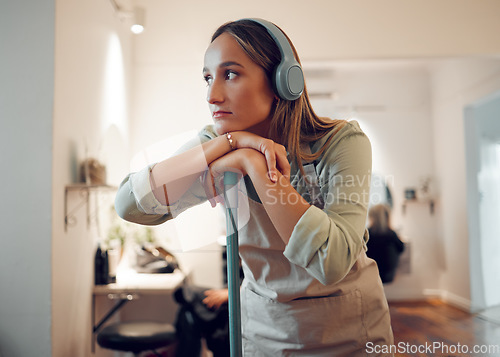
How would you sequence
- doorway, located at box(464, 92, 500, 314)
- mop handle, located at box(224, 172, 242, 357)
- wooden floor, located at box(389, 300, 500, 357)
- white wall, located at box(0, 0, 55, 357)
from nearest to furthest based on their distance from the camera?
mop handle, located at box(224, 172, 242, 357) < wooden floor, located at box(389, 300, 500, 357) < white wall, located at box(0, 0, 55, 357) < doorway, located at box(464, 92, 500, 314)

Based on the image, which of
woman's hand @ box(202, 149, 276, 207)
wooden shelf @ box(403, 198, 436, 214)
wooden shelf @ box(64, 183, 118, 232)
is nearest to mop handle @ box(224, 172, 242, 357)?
woman's hand @ box(202, 149, 276, 207)

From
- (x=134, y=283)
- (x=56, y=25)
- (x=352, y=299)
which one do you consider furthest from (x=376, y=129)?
(x=352, y=299)

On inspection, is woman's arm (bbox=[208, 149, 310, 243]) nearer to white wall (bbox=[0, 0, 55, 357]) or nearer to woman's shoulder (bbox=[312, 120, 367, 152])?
woman's shoulder (bbox=[312, 120, 367, 152])

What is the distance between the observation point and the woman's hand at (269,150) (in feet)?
1.48

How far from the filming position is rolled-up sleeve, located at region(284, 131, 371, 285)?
447mm

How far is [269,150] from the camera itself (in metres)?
0.45

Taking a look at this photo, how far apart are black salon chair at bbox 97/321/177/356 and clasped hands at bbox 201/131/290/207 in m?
1.44

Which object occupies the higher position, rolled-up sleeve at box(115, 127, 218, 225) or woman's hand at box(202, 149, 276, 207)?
woman's hand at box(202, 149, 276, 207)

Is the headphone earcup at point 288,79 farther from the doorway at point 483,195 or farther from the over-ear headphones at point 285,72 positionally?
the doorway at point 483,195

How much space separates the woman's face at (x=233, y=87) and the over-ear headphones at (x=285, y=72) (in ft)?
0.05

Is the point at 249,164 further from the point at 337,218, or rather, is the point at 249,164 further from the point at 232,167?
the point at 337,218

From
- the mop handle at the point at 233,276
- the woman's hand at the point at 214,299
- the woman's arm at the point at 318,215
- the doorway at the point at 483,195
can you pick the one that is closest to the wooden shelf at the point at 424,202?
the doorway at the point at 483,195

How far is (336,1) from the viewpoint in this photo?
2.24 meters

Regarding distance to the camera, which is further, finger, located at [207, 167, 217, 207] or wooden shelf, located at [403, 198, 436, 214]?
wooden shelf, located at [403, 198, 436, 214]
